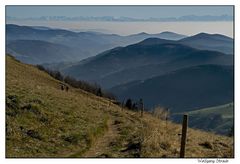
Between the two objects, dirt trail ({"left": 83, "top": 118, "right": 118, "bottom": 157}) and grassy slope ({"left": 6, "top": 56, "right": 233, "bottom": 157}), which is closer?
grassy slope ({"left": 6, "top": 56, "right": 233, "bottom": 157})

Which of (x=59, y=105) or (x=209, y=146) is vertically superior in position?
(x=59, y=105)

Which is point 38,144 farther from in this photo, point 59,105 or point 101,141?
point 59,105

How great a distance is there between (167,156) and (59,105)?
363 inches

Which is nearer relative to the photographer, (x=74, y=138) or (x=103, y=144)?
(x=74, y=138)

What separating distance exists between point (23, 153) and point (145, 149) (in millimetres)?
4248

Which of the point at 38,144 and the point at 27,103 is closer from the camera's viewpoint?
the point at 38,144

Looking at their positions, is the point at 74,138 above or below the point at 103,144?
above

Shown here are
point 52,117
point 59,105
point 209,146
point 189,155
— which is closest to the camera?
point 189,155

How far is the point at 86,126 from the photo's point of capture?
18297mm

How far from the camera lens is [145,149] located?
1410cm

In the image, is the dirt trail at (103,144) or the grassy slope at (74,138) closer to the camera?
the grassy slope at (74,138)
